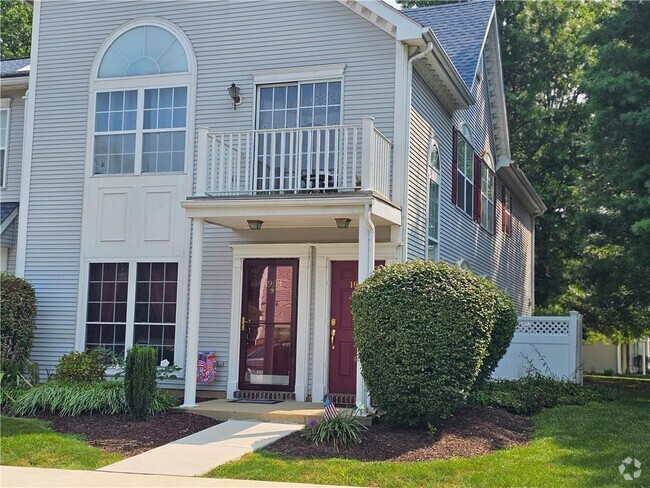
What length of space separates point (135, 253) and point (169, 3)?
468 cm

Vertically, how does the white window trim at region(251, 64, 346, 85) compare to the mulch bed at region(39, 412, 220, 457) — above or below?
above

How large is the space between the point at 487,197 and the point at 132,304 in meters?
9.90

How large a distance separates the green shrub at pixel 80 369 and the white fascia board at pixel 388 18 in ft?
24.2

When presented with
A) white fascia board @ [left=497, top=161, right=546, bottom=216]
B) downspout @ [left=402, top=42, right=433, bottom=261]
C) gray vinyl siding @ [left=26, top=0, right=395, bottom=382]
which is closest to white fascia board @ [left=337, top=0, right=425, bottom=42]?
gray vinyl siding @ [left=26, top=0, right=395, bottom=382]

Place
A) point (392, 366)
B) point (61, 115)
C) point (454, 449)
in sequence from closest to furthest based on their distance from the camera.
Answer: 1. point (454, 449)
2. point (392, 366)
3. point (61, 115)

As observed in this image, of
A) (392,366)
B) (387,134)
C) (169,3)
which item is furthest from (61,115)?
(392,366)

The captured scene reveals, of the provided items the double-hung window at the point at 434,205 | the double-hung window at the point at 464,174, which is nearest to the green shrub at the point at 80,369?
the double-hung window at the point at 434,205

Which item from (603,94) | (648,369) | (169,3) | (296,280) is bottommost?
(648,369)

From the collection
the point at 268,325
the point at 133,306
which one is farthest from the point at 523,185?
the point at 133,306

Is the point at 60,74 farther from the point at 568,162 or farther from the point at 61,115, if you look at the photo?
the point at 568,162

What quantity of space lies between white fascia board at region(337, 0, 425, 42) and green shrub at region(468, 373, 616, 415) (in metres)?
5.77

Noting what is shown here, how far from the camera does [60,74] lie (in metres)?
14.3

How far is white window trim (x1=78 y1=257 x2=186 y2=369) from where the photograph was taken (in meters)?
13.1

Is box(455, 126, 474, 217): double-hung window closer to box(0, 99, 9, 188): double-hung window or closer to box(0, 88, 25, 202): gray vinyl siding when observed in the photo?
box(0, 88, 25, 202): gray vinyl siding
